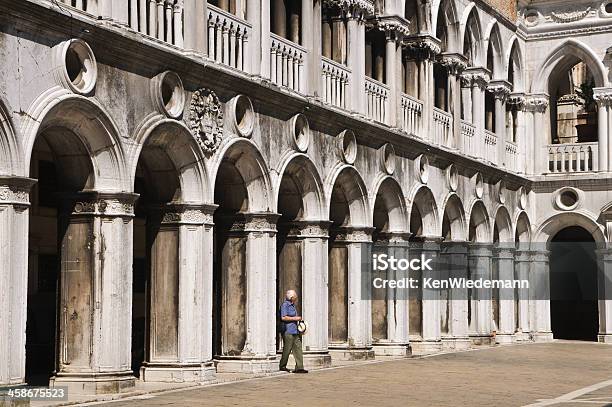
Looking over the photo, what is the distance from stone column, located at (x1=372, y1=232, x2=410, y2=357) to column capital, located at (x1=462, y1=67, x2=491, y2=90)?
6.04 m

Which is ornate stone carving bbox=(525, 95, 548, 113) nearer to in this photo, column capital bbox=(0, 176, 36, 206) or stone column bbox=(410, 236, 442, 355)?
stone column bbox=(410, 236, 442, 355)

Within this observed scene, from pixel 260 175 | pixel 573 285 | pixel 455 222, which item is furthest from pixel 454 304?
pixel 573 285

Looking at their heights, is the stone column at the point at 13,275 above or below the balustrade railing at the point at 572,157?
below

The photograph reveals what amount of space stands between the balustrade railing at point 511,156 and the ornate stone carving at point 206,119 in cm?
1550

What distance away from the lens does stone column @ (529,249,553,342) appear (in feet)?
105

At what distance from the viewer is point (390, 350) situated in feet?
76.3


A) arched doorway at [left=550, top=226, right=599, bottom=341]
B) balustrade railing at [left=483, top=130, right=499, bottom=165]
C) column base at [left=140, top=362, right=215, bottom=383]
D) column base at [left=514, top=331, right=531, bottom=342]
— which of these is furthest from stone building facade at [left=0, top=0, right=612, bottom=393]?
arched doorway at [left=550, top=226, right=599, bottom=341]

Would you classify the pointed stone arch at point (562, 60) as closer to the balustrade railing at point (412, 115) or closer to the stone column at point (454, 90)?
the stone column at point (454, 90)

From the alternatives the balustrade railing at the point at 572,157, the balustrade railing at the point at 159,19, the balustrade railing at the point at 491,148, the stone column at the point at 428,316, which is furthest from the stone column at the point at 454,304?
the balustrade railing at the point at 159,19

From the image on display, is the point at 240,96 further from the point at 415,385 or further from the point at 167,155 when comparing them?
the point at 415,385

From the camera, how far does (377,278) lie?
2312 cm

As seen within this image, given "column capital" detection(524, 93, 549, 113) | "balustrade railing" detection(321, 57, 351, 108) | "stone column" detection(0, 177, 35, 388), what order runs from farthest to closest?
"column capital" detection(524, 93, 549, 113) < "balustrade railing" detection(321, 57, 351, 108) < "stone column" detection(0, 177, 35, 388)

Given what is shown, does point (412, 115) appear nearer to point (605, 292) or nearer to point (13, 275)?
point (605, 292)

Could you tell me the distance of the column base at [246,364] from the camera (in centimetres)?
1802
